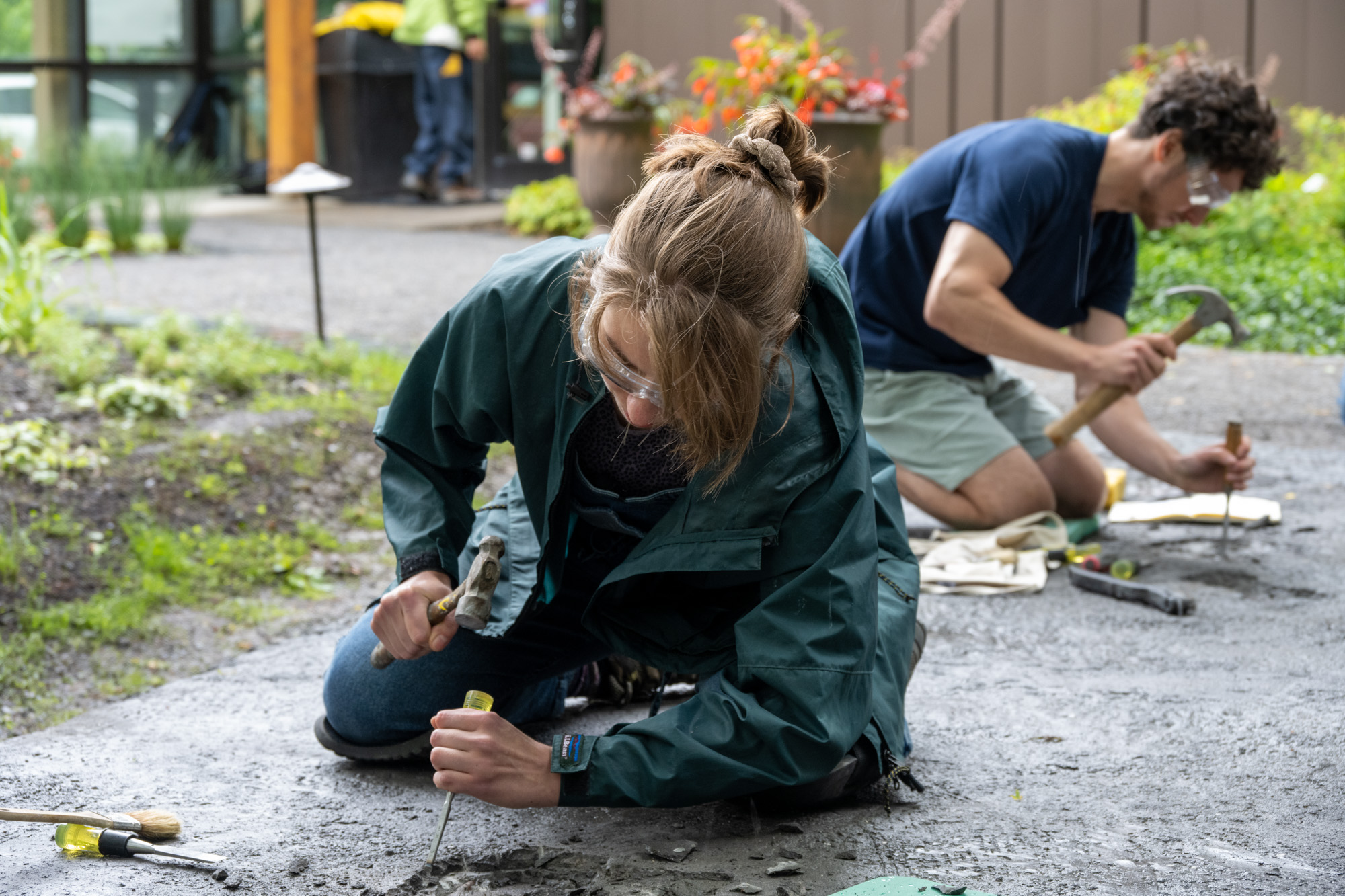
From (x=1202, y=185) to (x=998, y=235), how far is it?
1.87 ft

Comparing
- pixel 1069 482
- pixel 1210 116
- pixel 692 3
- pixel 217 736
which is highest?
pixel 692 3

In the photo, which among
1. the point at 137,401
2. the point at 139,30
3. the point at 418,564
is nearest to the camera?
the point at 418,564

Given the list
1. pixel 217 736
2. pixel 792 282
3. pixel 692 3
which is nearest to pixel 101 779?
pixel 217 736

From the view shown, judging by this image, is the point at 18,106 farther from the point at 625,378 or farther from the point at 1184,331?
the point at 625,378

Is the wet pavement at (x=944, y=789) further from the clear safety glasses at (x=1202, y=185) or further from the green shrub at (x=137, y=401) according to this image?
the green shrub at (x=137, y=401)

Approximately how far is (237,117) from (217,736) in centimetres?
1053

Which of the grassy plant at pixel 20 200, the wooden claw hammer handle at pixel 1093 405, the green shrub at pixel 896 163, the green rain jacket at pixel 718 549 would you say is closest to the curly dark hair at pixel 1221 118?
the wooden claw hammer handle at pixel 1093 405

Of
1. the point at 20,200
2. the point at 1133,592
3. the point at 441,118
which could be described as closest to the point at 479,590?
the point at 1133,592

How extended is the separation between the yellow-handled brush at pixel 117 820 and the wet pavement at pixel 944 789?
4 centimetres

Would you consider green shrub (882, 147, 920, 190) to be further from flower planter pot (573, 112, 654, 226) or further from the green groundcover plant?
flower planter pot (573, 112, 654, 226)

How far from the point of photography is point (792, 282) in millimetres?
1887

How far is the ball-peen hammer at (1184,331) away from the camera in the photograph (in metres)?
3.66

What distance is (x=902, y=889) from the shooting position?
1.96 meters

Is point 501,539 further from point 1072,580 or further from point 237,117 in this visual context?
point 237,117
